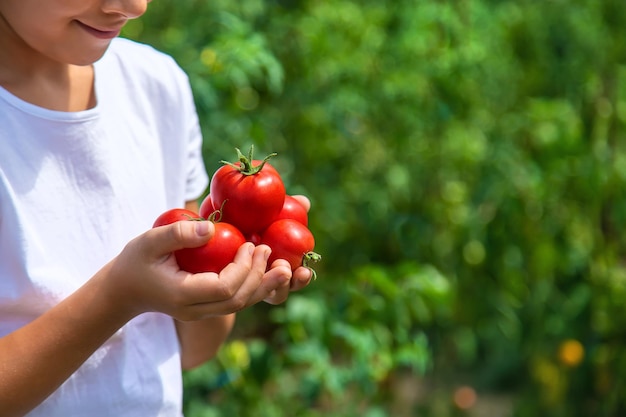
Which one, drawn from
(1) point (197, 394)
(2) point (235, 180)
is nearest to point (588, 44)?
(1) point (197, 394)

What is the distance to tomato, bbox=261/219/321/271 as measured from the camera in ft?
3.82

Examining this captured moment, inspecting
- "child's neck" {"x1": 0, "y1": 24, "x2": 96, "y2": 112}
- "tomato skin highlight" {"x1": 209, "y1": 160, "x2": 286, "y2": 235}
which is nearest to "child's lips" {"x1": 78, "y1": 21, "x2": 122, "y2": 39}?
"child's neck" {"x1": 0, "y1": 24, "x2": 96, "y2": 112}

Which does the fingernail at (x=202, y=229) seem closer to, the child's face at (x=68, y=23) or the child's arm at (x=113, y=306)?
the child's arm at (x=113, y=306)

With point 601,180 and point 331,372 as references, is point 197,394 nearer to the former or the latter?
point 331,372

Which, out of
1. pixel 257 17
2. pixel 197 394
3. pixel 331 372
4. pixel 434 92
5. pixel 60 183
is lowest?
pixel 197 394

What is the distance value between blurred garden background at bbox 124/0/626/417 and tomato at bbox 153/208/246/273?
1.32 m

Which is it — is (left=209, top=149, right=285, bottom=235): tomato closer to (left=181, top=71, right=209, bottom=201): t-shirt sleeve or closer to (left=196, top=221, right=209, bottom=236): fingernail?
(left=196, top=221, right=209, bottom=236): fingernail

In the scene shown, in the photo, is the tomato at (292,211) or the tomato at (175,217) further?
the tomato at (292,211)

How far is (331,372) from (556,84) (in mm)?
1613

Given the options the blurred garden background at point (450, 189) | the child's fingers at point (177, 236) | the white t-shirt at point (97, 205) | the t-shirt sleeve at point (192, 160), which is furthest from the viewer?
the blurred garden background at point (450, 189)

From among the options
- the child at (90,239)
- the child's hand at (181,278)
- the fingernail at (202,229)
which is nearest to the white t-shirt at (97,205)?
the child at (90,239)

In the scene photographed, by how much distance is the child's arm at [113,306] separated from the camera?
1.08 m

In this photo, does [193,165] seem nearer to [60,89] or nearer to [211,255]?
[60,89]

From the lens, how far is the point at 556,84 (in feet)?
11.0
